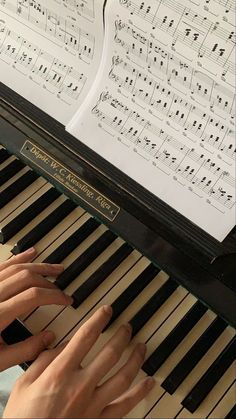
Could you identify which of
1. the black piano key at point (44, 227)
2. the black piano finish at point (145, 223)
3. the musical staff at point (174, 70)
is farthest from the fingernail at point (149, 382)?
the musical staff at point (174, 70)

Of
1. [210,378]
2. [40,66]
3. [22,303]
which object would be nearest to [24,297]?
[22,303]

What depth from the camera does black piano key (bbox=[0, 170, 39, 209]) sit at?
1.28 meters

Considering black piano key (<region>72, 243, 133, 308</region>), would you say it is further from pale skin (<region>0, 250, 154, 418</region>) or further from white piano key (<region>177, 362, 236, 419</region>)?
white piano key (<region>177, 362, 236, 419</region>)

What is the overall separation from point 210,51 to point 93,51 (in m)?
0.31

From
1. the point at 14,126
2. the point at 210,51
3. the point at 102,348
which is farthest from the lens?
the point at 14,126

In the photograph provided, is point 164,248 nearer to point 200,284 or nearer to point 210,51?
point 200,284

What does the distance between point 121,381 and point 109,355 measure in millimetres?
56

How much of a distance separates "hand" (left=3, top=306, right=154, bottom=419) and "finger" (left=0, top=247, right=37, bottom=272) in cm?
25

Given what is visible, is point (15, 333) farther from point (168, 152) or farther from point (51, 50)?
point (51, 50)

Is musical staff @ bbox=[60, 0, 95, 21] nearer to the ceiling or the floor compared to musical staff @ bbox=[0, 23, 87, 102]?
nearer to the ceiling

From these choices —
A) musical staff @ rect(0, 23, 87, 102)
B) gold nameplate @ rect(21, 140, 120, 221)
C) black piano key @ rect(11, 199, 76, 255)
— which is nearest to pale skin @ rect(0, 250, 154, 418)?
black piano key @ rect(11, 199, 76, 255)

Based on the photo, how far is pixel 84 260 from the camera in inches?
45.7

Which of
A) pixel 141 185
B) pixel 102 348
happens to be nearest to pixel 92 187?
pixel 141 185

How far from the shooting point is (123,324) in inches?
42.1
